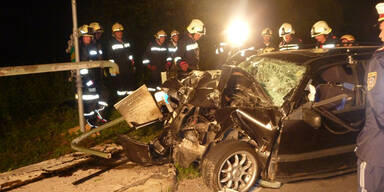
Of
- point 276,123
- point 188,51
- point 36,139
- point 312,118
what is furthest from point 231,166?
point 36,139

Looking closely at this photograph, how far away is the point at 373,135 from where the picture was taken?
251 cm

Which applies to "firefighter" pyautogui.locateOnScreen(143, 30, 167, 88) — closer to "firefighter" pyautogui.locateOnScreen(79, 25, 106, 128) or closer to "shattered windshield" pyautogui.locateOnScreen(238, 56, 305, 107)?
"firefighter" pyautogui.locateOnScreen(79, 25, 106, 128)

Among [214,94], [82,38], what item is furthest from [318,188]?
[82,38]

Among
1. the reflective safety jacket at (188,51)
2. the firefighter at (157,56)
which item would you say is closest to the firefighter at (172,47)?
the firefighter at (157,56)

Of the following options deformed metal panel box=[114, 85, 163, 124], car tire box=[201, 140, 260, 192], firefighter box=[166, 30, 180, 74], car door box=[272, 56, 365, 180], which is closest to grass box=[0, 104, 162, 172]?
deformed metal panel box=[114, 85, 163, 124]

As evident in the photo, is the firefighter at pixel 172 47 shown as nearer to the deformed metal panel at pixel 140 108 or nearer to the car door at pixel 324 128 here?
Result: the deformed metal panel at pixel 140 108

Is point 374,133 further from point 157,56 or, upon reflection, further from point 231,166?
point 157,56

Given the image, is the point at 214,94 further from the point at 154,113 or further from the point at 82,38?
the point at 82,38

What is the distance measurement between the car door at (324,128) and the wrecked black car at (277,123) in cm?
1

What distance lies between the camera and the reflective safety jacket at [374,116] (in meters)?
2.38

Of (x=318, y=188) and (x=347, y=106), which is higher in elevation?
(x=347, y=106)

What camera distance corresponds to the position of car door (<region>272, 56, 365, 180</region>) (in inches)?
132

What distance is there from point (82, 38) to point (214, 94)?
330 cm

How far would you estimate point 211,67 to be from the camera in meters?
12.1
